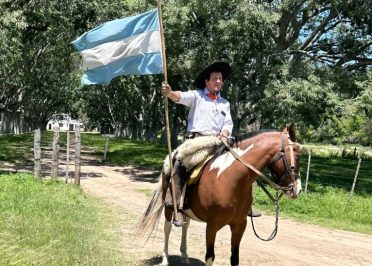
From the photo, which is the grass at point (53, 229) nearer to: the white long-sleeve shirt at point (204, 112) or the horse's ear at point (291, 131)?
the white long-sleeve shirt at point (204, 112)

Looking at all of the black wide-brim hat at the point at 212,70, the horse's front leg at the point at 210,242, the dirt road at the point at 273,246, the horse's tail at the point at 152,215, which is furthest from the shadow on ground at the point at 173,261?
the black wide-brim hat at the point at 212,70

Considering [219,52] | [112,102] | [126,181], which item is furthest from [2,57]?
[112,102]

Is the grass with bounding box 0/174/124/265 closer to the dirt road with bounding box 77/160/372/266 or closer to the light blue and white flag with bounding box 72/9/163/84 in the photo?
the dirt road with bounding box 77/160/372/266

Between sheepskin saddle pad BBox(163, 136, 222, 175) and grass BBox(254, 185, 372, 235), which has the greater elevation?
sheepskin saddle pad BBox(163, 136, 222, 175)

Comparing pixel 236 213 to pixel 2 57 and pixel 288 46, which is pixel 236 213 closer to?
pixel 2 57

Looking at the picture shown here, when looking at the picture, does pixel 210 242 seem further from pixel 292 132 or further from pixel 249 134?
pixel 292 132

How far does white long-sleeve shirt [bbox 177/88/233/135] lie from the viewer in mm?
6879

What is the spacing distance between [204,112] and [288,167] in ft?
5.04

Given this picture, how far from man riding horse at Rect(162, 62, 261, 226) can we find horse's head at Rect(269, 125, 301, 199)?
967 mm

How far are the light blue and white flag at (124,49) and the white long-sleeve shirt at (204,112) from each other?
100 cm

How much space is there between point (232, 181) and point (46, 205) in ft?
18.0

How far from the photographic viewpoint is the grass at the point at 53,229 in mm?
6273

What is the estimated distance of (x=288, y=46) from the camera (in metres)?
22.7

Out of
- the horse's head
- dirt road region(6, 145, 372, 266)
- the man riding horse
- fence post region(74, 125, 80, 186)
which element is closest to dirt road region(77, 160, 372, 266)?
dirt road region(6, 145, 372, 266)
